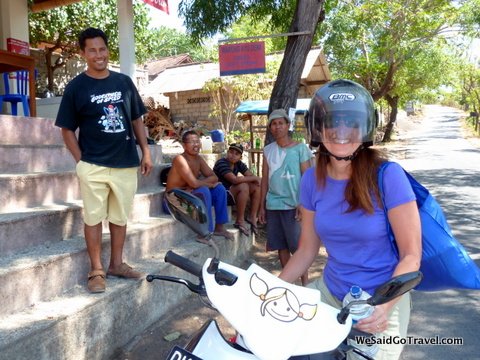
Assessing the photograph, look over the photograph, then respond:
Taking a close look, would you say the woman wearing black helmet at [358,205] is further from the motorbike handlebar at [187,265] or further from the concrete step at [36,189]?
the concrete step at [36,189]

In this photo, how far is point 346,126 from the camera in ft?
5.52

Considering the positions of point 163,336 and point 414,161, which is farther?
point 414,161

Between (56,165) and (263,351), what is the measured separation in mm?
4081

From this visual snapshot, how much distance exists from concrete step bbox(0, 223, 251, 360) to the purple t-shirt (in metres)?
1.76

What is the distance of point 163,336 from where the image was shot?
367 centimetres

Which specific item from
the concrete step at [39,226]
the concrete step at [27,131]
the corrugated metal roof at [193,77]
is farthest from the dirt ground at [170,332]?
the corrugated metal roof at [193,77]

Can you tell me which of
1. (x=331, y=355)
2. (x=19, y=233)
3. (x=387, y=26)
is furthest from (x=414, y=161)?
(x=331, y=355)

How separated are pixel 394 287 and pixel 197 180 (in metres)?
3.82

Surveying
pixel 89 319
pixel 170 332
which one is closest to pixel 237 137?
pixel 170 332

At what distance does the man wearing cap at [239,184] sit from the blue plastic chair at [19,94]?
3003 mm

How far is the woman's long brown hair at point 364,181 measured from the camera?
1651mm

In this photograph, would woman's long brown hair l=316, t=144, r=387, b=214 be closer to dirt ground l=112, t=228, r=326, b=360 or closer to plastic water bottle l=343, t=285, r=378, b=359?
plastic water bottle l=343, t=285, r=378, b=359

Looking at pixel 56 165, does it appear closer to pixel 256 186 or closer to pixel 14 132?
pixel 14 132

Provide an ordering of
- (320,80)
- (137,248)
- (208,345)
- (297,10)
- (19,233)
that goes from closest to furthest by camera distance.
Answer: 1. (208,345)
2. (19,233)
3. (137,248)
4. (297,10)
5. (320,80)
